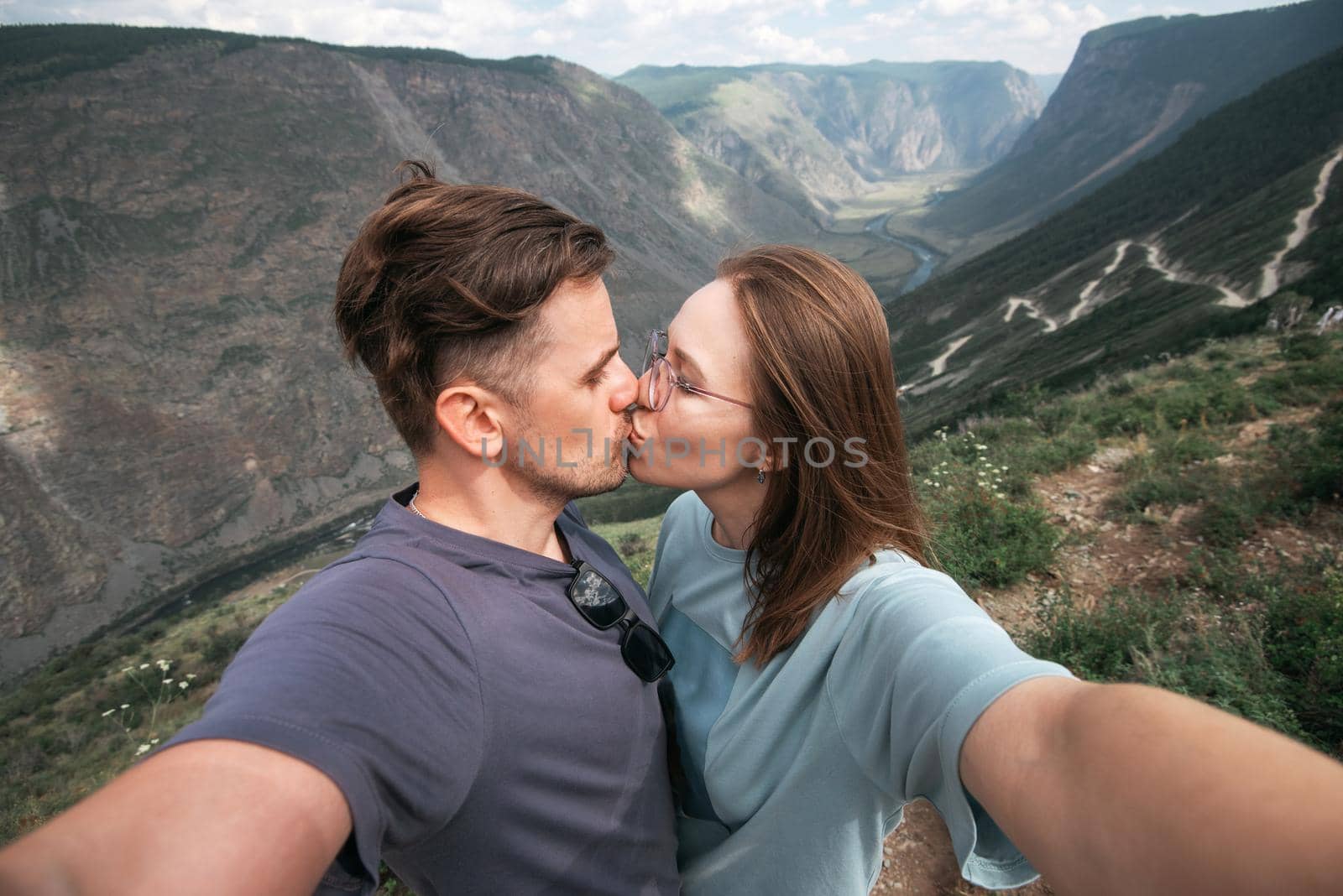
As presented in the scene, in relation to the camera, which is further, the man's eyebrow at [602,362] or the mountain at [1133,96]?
the mountain at [1133,96]

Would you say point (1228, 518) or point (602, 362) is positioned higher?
point (602, 362)

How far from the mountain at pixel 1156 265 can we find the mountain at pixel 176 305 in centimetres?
3831

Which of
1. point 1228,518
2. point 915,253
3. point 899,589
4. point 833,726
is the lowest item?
point 1228,518

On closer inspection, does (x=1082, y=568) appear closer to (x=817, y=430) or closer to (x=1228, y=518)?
(x=1228, y=518)

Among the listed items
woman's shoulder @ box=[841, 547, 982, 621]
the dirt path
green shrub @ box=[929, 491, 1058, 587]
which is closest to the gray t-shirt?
A: woman's shoulder @ box=[841, 547, 982, 621]

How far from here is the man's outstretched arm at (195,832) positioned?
834 mm

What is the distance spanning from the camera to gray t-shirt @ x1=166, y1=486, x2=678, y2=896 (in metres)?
1.16

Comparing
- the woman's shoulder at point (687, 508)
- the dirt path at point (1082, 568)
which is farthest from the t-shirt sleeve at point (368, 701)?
the dirt path at point (1082, 568)

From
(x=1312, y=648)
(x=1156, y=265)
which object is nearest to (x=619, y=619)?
(x=1312, y=648)

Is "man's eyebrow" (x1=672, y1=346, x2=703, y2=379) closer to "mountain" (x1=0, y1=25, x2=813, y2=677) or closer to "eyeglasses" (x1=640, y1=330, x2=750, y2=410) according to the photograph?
"eyeglasses" (x1=640, y1=330, x2=750, y2=410)

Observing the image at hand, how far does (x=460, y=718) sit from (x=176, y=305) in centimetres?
7570

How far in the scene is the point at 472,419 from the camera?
204 cm

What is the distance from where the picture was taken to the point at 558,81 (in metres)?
118

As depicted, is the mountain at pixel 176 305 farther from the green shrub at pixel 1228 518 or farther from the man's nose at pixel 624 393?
the man's nose at pixel 624 393
